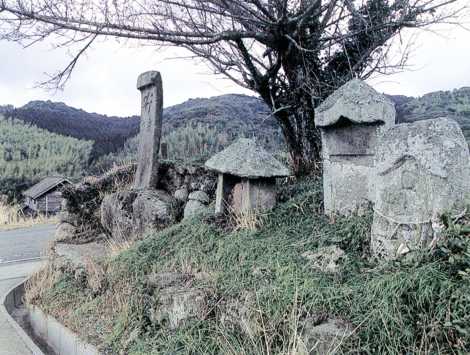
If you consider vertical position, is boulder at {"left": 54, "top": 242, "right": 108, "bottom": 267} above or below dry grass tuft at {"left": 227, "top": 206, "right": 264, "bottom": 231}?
below

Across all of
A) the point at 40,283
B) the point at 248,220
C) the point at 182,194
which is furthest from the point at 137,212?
the point at 248,220

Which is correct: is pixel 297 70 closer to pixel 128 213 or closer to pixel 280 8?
pixel 280 8

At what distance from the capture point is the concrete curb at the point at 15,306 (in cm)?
493

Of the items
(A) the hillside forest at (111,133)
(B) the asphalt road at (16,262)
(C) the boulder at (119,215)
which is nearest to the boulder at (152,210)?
(C) the boulder at (119,215)

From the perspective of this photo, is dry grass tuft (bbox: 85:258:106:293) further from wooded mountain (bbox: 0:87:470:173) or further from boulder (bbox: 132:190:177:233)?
wooded mountain (bbox: 0:87:470:173)

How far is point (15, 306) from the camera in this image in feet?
22.0

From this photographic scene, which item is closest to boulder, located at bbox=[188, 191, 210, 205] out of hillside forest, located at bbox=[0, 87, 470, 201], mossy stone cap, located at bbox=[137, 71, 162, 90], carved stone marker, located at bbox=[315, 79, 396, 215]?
mossy stone cap, located at bbox=[137, 71, 162, 90]

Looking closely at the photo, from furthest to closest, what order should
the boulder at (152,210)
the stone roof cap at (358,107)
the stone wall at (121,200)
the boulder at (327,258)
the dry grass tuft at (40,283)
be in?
the stone wall at (121,200) → the boulder at (152,210) → the dry grass tuft at (40,283) → the stone roof cap at (358,107) → the boulder at (327,258)

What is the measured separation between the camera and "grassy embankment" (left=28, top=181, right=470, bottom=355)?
2.75 m

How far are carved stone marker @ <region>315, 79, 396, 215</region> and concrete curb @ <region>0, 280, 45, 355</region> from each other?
342 cm

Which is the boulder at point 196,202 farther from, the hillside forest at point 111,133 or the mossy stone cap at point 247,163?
the hillside forest at point 111,133

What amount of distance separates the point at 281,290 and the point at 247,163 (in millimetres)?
2115

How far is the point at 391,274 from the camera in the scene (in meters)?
3.12

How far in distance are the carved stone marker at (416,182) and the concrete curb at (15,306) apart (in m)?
3.66
